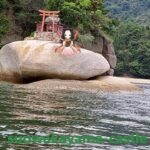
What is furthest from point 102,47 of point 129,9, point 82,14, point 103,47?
point 129,9

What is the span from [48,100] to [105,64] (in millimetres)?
10572

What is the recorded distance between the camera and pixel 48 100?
57.5 feet

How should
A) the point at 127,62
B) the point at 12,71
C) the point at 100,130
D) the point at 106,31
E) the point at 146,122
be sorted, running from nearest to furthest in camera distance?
1. the point at 100,130
2. the point at 146,122
3. the point at 12,71
4. the point at 106,31
5. the point at 127,62

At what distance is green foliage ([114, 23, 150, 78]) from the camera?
72.4 meters

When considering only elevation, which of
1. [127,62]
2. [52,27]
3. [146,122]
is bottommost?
[127,62]

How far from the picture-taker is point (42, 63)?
25203mm

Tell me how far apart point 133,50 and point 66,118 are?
2457 inches

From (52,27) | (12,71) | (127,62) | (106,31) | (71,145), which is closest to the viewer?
(71,145)

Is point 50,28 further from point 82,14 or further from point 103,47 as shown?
point 103,47

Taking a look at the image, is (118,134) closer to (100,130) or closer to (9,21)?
(100,130)

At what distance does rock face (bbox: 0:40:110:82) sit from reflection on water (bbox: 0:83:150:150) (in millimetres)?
6411

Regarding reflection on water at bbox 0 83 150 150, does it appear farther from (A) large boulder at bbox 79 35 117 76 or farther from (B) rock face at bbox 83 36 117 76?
(B) rock face at bbox 83 36 117 76

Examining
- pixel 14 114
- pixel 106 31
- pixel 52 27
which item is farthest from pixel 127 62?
pixel 14 114

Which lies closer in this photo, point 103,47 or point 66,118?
point 66,118
